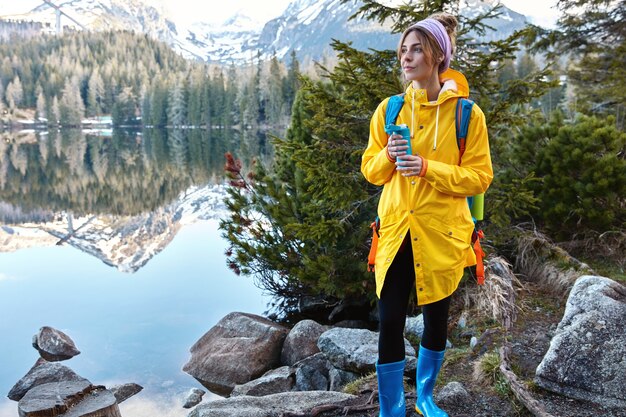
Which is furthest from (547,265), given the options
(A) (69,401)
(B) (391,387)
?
(A) (69,401)

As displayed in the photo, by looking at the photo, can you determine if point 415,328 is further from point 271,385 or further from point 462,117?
point 462,117

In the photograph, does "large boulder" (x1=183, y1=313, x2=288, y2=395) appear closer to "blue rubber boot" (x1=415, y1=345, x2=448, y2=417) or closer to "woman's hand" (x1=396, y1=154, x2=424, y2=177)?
"blue rubber boot" (x1=415, y1=345, x2=448, y2=417)

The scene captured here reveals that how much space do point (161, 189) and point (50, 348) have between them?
20.7m

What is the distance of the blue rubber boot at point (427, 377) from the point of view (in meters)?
3.49

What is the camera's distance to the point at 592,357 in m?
3.99

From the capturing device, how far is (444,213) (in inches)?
122

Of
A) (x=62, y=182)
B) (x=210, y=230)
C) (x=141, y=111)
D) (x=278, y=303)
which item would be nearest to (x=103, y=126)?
(x=141, y=111)

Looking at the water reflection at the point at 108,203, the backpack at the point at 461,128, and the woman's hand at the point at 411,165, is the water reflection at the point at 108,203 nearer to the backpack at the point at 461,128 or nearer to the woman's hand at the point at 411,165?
the backpack at the point at 461,128

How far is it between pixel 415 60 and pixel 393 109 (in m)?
0.30

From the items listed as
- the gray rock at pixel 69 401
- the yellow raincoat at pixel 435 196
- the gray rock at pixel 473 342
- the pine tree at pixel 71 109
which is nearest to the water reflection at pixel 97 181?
the gray rock at pixel 69 401

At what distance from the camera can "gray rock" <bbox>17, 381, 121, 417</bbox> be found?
18.7ft

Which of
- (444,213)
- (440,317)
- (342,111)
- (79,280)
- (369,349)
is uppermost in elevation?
(342,111)

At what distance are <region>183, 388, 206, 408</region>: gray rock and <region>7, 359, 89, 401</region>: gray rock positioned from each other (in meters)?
1.45

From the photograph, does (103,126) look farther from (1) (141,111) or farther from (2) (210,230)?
(2) (210,230)
